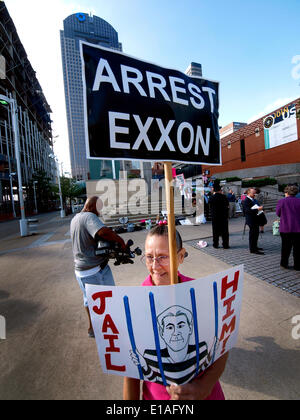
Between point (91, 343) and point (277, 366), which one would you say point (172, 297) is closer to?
point (277, 366)

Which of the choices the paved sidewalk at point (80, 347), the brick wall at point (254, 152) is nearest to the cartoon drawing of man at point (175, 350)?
the paved sidewalk at point (80, 347)

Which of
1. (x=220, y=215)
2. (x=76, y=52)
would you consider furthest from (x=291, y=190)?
(x=76, y=52)

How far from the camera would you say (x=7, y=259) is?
6.34m

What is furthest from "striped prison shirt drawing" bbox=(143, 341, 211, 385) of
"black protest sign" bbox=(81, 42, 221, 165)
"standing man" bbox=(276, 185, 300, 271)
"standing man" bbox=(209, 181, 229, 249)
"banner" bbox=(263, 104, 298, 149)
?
"banner" bbox=(263, 104, 298, 149)

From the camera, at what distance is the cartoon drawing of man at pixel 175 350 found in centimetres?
90

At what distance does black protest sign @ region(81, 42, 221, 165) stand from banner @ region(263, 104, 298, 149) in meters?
27.4

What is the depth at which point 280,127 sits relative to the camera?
76.1ft

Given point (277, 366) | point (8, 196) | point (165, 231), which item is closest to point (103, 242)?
point (165, 231)

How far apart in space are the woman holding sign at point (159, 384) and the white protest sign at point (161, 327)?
20 mm

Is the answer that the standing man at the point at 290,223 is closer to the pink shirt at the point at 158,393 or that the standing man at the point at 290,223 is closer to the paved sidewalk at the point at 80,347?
the paved sidewalk at the point at 80,347

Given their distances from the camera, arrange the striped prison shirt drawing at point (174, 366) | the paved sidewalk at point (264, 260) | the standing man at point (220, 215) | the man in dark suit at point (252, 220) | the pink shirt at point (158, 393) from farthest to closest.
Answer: the standing man at point (220, 215)
the man in dark suit at point (252, 220)
the paved sidewalk at point (264, 260)
the pink shirt at point (158, 393)
the striped prison shirt drawing at point (174, 366)

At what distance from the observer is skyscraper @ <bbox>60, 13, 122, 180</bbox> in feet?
219

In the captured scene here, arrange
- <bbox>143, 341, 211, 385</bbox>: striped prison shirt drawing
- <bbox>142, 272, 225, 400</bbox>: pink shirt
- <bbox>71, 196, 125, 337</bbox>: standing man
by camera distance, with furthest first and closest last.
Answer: <bbox>71, 196, 125, 337</bbox>: standing man
<bbox>142, 272, 225, 400</bbox>: pink shirt
<bbox>143, 341, 211, 385</bbox>: striped prison shirt drawing

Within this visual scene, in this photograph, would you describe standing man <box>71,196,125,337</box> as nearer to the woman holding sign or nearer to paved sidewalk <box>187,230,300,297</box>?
the woman holding sign
